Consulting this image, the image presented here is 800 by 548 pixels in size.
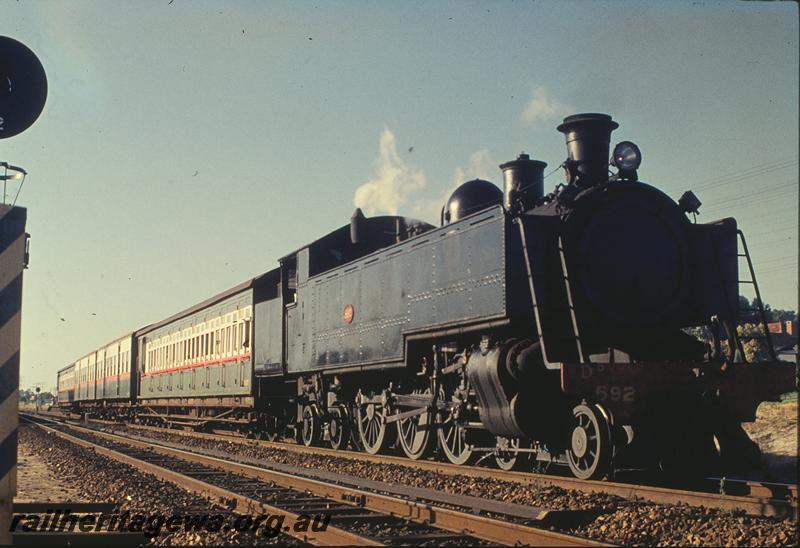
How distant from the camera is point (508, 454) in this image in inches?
402

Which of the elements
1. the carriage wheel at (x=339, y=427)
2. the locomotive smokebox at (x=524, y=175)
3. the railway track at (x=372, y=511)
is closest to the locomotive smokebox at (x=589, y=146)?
the locomotive smokebox at (x=524, y=175)

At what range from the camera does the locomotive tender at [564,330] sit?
8.40 meters

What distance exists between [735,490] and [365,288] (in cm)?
628

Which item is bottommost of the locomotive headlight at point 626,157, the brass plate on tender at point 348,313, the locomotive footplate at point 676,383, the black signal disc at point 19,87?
the locomotive footplate at point 676,383

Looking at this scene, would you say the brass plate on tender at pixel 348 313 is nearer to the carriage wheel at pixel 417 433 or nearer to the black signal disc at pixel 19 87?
the carriage wheel at pixel 417 433

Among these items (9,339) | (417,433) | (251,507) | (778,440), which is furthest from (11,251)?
(778,440)

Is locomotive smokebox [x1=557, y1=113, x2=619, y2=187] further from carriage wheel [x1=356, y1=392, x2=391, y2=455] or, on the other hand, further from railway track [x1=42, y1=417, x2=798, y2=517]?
carriage wheel [x1=356, y1=392, x2=391, y2=455]

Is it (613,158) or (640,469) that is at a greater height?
(613,158)

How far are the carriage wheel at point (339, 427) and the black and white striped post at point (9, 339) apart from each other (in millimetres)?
10122

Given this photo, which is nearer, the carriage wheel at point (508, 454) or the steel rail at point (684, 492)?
the steel rail at point (684, 492)

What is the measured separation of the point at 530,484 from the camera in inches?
337

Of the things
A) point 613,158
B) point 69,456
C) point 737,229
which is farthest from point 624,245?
point 69,456

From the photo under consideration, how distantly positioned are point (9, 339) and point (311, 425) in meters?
11.7

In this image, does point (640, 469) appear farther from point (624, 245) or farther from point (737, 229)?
point (737, 229)
